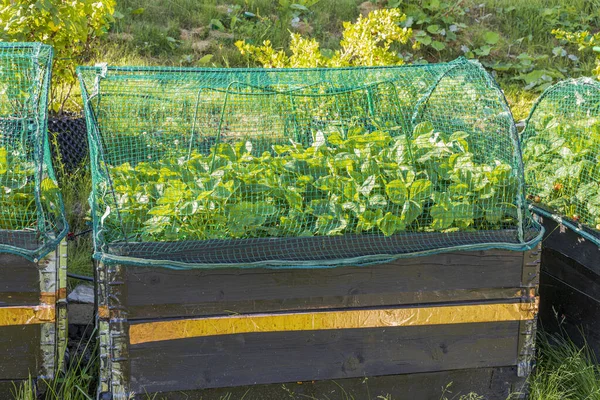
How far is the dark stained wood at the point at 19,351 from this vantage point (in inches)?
103

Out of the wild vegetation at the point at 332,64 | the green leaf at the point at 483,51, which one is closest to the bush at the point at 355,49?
the wild vegetation at the point at 332,64

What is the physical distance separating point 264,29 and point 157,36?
1071 mm

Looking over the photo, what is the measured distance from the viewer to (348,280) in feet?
8.77

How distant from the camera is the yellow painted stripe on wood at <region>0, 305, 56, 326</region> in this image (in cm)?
259

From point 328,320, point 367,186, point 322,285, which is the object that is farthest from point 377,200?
point 328,320

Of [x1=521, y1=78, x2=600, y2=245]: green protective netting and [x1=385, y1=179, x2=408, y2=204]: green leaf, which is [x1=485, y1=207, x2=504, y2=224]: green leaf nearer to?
[x1=385, y1=179, x2=408, y2=204]: green leaf

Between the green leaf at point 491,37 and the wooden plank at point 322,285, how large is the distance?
17.1 feet

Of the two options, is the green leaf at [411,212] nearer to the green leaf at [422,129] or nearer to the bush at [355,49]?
the green leaf at [422,129]

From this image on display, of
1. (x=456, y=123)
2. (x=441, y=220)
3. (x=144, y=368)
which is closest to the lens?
(x=144, y=368)

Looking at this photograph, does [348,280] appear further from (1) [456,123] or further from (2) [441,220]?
(1) [456,123]

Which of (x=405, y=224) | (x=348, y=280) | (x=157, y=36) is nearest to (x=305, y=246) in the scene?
(x=348, y=280)

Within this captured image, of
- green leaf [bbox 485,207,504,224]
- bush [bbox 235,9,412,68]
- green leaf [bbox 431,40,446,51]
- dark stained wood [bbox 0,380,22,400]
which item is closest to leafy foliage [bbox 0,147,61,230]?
dark stained wood [bbox 0,380,22,400]

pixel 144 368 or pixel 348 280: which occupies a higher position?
pixel 348 280

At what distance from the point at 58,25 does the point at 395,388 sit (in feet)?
10.4
